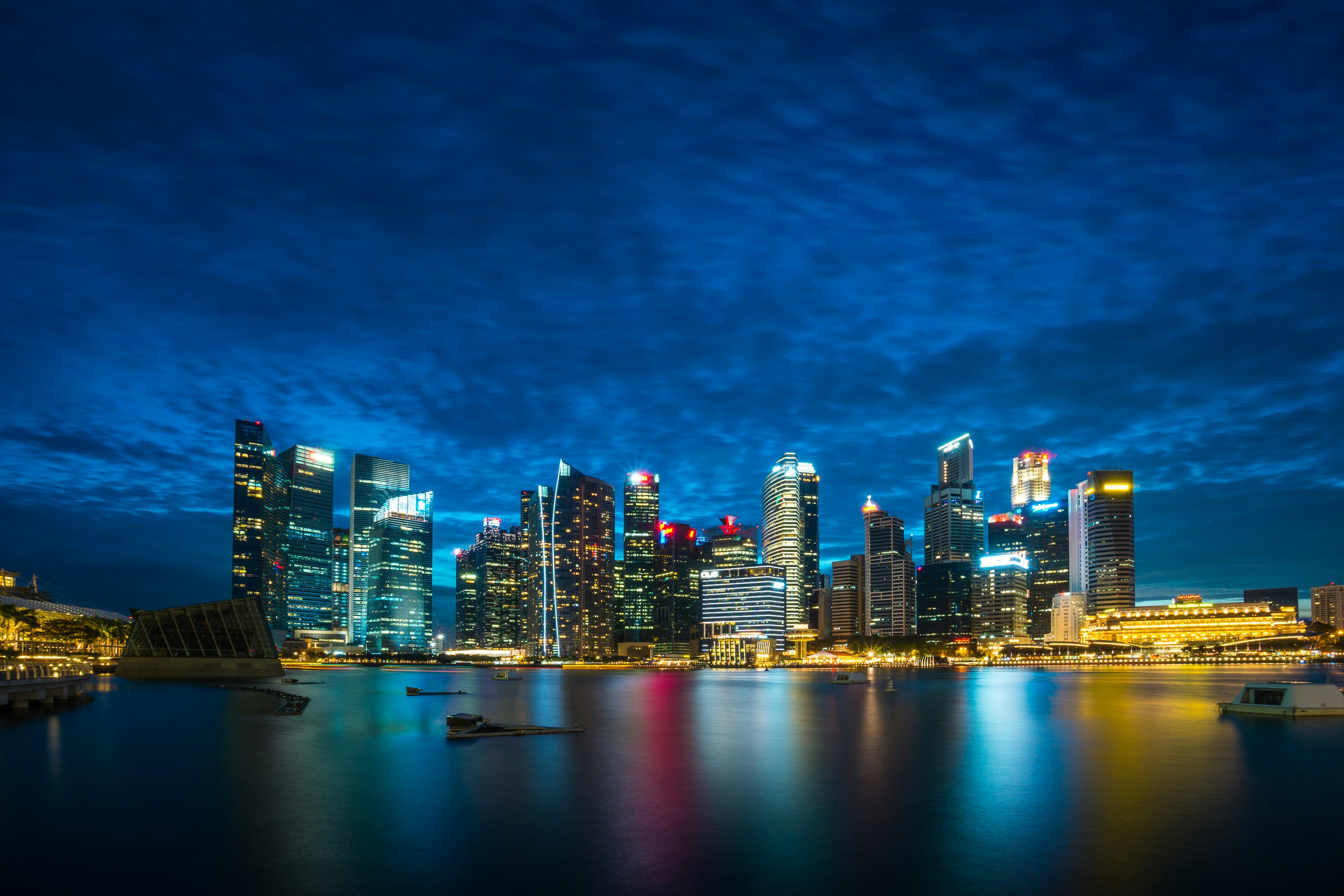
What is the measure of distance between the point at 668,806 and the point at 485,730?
32.0 m

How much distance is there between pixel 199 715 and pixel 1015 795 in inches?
2613

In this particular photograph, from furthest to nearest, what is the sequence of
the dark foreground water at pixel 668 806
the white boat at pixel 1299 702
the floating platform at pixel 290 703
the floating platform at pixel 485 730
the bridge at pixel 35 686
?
the floating platform at pixel 290 703 → the white boat at pixel 1299 702 → the bridge at pixel 35 686 → the floating platform at pixel 485 730 → the dark foreground water at pixel 668 806

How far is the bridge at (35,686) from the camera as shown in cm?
7519

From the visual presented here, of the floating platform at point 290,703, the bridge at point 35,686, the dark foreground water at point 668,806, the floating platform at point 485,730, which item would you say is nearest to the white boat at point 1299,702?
the dark foreground water at point 668,806

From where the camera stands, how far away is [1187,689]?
→ 5344 inches

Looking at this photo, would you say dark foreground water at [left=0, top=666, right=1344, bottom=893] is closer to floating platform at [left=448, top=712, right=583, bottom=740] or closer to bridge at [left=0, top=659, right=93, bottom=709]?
floating platform at [left=448, top=712, right=583, bottom=740]

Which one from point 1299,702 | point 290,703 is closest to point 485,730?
point 290,703

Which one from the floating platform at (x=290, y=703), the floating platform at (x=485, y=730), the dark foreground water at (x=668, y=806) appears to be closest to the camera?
the dark foreground water at (x=668, y=806)

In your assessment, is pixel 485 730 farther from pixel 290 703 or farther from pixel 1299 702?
pixel 1299 702

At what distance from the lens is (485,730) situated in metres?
68.8

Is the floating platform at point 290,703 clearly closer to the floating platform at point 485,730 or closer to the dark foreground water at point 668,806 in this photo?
the dark foreground water at point 668,806

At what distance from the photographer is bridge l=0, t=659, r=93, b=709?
75.2m

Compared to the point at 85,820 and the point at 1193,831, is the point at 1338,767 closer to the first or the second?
the point at 1193,831

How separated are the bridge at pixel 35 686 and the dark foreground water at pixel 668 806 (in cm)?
267
